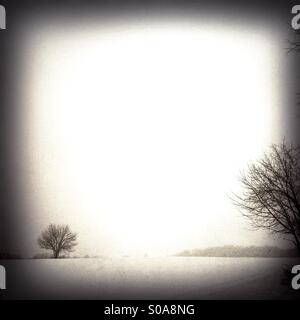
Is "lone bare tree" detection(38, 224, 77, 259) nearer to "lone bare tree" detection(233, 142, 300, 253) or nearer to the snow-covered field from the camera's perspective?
the snow-covered field

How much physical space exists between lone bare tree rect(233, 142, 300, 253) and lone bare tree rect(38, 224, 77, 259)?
114 cm

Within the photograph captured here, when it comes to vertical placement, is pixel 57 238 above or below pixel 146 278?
above

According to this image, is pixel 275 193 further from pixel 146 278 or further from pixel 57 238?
pixel 57 238

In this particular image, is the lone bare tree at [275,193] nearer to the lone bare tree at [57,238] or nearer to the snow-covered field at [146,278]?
the snow-covered field at [146,278]

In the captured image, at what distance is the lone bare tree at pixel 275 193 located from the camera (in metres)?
3.40

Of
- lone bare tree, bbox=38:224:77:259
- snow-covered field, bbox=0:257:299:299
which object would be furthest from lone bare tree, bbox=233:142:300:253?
lone bare tree, bbox=38:224:77:259

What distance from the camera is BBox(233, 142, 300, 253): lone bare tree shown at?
3404mm

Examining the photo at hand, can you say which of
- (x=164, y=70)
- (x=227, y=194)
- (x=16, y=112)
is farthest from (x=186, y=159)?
(x=16, y=112)

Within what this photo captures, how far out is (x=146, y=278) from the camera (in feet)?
11.3

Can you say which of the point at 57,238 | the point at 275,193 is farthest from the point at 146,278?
the point at 275,193

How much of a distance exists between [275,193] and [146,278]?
103 cm

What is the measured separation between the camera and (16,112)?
3.55m

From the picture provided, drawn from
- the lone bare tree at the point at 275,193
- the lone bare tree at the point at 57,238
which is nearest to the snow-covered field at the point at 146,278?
the lone bare tree at the point at 57,238
